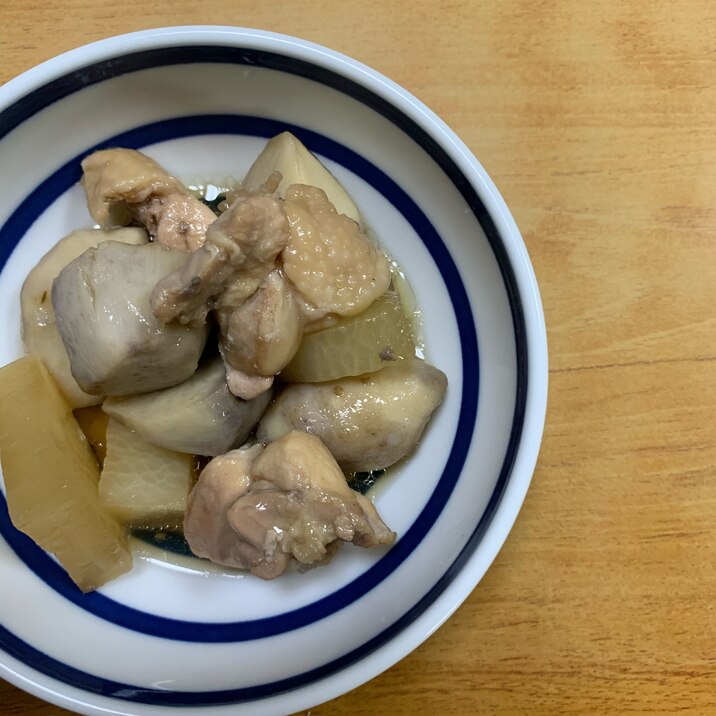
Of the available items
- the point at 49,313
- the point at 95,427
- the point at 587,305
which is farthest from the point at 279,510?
the point at 587,305

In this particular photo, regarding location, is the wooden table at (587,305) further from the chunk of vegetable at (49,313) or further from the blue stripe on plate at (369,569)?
the chunk of vegetable at (49,313)

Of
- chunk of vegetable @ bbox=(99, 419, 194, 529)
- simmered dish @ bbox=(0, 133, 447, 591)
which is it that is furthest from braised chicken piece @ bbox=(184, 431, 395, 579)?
chunk of vegetable @ bbox=(99, 419, 194, 529)

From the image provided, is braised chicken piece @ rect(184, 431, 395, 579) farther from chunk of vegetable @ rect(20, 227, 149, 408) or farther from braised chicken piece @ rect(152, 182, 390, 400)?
chunk of vegetable @ rect(20, 227, 149, 408)

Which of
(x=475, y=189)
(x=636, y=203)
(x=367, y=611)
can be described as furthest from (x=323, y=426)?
(x=636, y=203)

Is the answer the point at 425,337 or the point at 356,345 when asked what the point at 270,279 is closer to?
the point at 356,345

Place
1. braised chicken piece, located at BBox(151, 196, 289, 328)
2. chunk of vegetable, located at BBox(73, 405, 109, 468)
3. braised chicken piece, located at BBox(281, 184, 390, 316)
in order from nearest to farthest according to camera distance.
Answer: braised chicken piece, located at BBox(151, 196, 289, 328), braised chicken piece, located at BBox(281, 184, 390, 316), chunk of vegetable, located at BBox(73, 405, 109, 468)

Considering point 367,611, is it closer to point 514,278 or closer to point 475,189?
point 514,278
